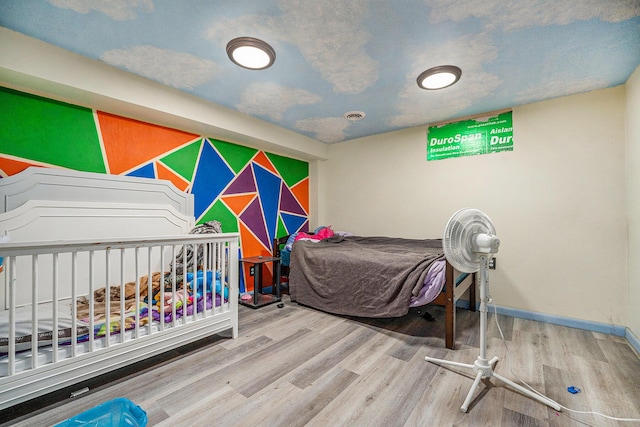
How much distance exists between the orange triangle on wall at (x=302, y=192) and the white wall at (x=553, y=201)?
1802 millimetres

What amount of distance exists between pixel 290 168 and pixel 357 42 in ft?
8.42

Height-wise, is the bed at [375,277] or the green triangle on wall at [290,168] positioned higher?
the green triangle on wall at [290,168]

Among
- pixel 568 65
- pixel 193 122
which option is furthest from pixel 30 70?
pixel 568 65

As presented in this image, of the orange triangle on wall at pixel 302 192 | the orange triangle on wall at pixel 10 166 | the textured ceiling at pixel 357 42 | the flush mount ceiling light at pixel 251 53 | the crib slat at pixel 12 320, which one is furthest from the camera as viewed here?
the orange triangle on wall at pixel 302 192

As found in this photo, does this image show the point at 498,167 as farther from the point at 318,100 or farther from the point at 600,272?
the point at 318,100

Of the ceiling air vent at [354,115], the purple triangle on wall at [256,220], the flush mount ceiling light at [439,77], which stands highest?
the ceiling air vent at [354,115]

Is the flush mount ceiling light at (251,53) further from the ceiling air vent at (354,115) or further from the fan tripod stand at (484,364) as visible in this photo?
the fan tripod stand at (484,364)

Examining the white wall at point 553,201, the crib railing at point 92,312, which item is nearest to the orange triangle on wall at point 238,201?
the crib railing at point 92,312

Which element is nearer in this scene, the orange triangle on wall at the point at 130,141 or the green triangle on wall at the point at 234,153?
the orange triangle on wall at the point at 130,141

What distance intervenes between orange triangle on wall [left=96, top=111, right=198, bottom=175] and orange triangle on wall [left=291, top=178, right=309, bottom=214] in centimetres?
189

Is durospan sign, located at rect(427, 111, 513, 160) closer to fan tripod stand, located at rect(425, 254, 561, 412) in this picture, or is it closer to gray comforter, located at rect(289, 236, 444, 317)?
gray comforter, located at rect(289, 236, 444, 317)

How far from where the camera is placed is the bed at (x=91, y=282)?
4.63ft

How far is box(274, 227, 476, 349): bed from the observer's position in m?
2.24

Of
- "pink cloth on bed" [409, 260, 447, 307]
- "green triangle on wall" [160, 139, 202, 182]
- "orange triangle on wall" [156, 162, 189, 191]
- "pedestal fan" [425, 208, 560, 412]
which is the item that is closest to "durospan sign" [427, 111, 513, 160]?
"pink cloth on bed" [409, 260, 447, 307]
